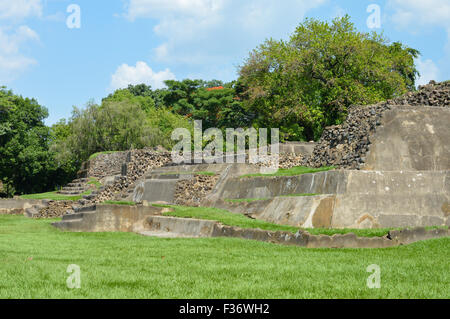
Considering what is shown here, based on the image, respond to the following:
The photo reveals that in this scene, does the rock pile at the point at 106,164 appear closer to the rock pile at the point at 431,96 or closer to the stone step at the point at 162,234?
the stone step at the point at 162,234

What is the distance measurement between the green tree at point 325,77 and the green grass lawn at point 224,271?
20442mm

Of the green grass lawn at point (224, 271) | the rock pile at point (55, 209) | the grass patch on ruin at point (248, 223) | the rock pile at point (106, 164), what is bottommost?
the rock pile at point (55, 209)

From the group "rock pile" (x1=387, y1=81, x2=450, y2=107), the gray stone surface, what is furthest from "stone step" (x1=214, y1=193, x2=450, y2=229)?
"rock pile" (x1=387, y1=81, x2=450, y2=107)

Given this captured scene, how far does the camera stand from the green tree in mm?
28344

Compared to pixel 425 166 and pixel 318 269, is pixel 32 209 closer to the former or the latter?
pixel 425 166

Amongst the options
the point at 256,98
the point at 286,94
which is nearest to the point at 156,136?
the point at 256,98

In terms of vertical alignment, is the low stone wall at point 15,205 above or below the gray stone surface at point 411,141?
below

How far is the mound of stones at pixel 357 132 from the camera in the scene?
14016mm

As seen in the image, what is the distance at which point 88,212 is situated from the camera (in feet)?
49.0

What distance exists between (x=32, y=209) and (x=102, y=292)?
21.9m

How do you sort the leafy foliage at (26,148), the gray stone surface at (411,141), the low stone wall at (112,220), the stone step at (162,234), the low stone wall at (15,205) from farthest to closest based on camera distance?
the leafy foliage at (26,148)
the low stone wall at (15,205)
the low stone wall at (112,220)
the gray stone surface at (411,141)
the stone step at (162,234)

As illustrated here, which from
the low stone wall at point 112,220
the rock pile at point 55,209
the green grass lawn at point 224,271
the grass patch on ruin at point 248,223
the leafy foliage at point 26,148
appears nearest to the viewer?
the green grass lawn at point 224,271

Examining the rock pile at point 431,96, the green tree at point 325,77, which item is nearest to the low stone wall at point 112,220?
the rock pile at point 431,96

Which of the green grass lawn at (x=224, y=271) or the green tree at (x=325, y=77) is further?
the green tree at (x=325, y=77)
